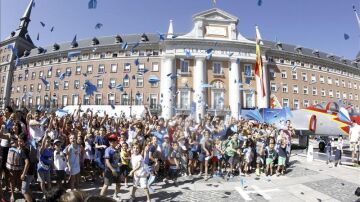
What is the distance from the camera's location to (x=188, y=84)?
4497cm

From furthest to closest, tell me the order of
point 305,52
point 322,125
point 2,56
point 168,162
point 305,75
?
point 2,56 < point 305,52 < point 305,75 < point 322,125 < point 168,162

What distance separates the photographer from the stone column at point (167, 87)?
43.5 metres

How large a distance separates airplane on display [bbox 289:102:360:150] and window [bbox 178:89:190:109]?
2655cm

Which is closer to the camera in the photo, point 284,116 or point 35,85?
point 284,116

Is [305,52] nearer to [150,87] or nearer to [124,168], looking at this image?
[150,87]

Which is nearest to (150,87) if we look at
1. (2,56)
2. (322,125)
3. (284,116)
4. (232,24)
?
(232,24)

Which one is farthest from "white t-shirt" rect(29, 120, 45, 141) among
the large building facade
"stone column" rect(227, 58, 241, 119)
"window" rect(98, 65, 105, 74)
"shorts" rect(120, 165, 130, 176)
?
"window" rect(98, 65, 105, 74)

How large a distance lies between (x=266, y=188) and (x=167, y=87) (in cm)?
3548

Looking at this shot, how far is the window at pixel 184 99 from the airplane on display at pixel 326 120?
26.5 metres

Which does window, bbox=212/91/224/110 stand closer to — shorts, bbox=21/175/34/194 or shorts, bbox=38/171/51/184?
shorts, bbox=38/171/51/184

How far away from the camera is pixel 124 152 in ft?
29.0

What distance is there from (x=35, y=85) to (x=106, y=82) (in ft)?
56.9

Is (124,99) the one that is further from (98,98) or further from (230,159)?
(230,159)

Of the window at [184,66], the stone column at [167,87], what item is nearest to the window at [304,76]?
the window at [184,66]
